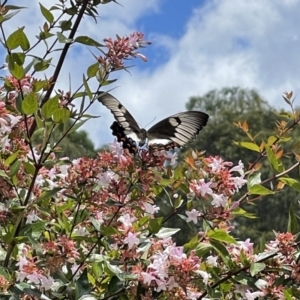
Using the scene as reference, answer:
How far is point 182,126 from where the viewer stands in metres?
1.30

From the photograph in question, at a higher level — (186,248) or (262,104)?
(262,104)

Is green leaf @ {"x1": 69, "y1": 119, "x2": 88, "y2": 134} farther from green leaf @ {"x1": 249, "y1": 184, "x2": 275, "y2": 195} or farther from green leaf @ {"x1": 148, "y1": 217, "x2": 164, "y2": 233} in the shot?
green leaf @ {"x1": 249, "y1": 184, "x2": 275, "y2": 195}

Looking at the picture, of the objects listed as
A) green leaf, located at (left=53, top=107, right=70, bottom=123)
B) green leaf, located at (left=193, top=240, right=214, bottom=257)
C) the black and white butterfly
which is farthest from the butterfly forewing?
green leaf, located at (left=193, top=240, right=214, bottom=257)

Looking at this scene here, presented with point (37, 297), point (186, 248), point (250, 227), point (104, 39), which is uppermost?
point (250, 227)

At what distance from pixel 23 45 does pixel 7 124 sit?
20 centimetres

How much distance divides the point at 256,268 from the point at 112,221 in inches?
10.6

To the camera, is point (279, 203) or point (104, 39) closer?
point (104, 39)

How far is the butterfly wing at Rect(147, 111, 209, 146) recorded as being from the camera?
1.29 m

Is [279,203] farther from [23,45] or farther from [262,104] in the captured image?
[23,45]

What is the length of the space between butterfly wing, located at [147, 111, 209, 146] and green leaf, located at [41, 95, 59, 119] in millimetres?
215

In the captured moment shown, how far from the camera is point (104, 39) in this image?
133 cm

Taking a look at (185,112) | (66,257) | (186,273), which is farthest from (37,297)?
(185,112)

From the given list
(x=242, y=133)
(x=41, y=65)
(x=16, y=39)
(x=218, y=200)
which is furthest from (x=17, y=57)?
(x=242, y=133)

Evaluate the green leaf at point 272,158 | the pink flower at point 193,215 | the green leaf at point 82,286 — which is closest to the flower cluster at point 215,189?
the pink flower at point 193,215
